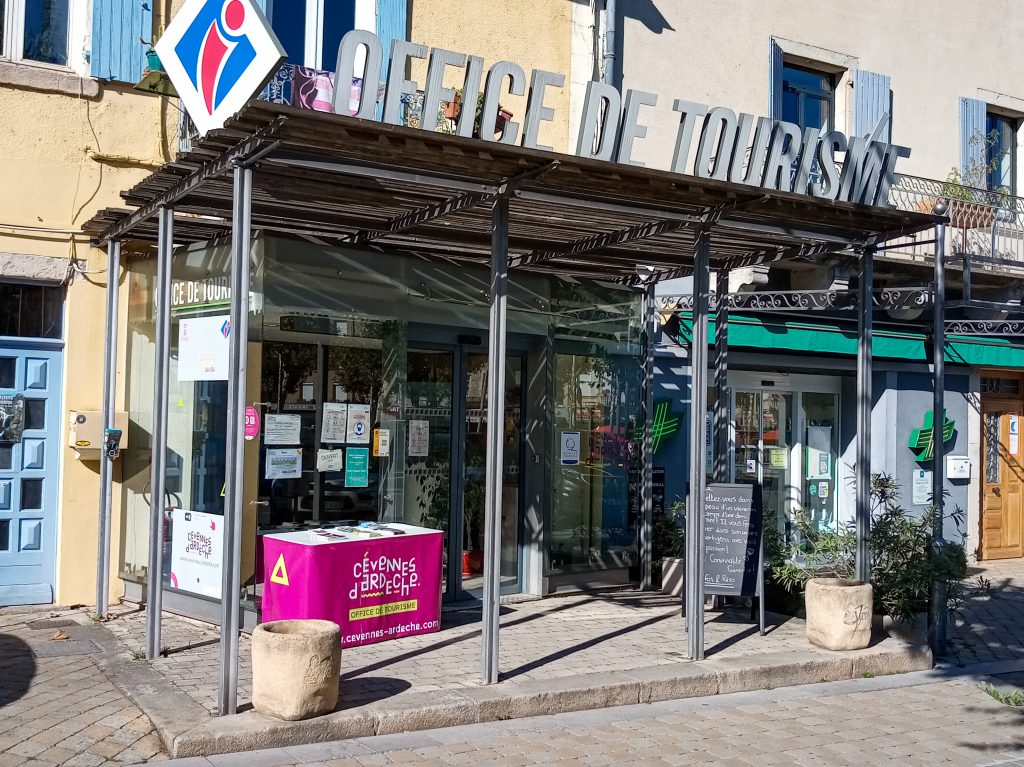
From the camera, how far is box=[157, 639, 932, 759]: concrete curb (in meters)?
5.70

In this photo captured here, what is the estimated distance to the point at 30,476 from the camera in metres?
8.81

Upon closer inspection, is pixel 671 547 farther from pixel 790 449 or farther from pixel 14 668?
pixel 14 668

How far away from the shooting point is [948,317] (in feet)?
49.1

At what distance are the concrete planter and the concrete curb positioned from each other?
2146 millimetres

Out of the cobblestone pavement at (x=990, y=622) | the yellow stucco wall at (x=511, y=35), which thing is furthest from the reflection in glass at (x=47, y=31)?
the cobblestone pavement at (x=990, y=622)

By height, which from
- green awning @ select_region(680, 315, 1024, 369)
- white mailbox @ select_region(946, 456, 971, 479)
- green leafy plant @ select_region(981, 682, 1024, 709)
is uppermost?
green awning @ select_region(680, 315, 1024, 369)

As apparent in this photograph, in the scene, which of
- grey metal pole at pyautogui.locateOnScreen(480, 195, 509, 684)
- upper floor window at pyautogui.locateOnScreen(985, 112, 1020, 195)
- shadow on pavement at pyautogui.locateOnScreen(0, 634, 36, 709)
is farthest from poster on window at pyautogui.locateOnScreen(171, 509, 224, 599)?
upper floor window at pyautogui.locateOnScreen(985, 112, 1020, 195)

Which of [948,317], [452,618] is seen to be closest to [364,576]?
[452,618]

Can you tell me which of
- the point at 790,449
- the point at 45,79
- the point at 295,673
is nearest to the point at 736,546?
the point at 295,673

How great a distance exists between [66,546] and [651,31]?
7910 millimetres

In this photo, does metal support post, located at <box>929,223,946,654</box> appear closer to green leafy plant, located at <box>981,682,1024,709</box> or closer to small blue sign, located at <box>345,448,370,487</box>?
green leafy plant, located at <box>981,682,1024,709</box>

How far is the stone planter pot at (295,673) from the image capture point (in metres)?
5.84

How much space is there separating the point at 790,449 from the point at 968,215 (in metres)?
3.63

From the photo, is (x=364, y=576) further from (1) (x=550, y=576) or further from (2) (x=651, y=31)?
(2) (x=651, y=31)
